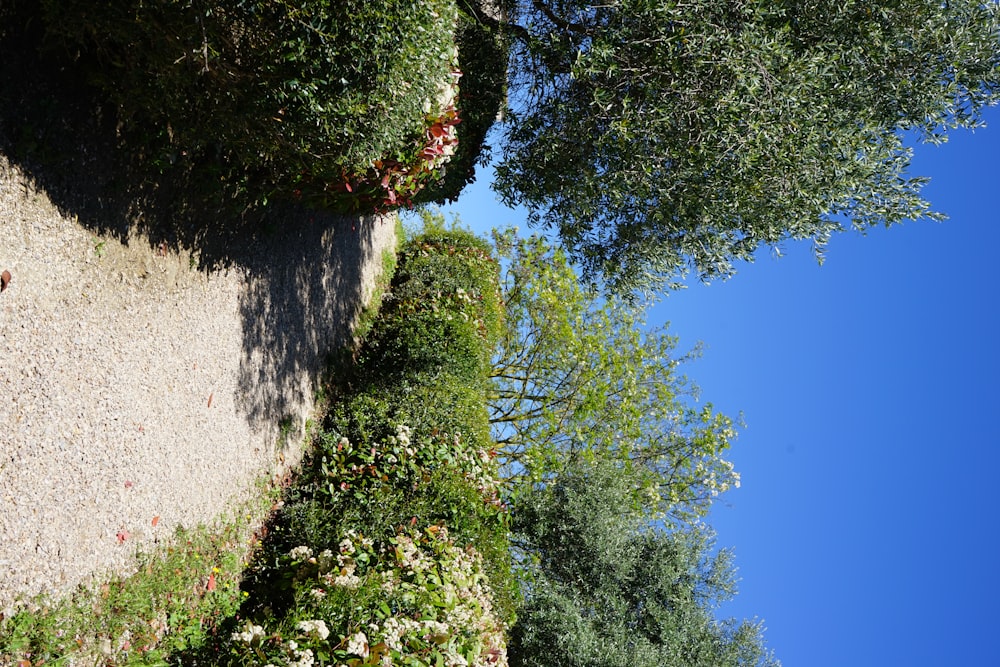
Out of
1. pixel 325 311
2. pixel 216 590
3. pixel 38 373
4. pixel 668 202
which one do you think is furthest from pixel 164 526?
pixel 668 202

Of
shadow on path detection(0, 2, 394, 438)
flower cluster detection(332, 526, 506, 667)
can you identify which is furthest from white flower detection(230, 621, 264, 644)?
shadow on path detection(0, 2, 394, 438)

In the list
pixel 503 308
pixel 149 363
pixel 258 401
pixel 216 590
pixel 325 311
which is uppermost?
pixel 503 308

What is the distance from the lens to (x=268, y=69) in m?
5.59

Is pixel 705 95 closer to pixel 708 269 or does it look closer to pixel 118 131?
pixel 708 269

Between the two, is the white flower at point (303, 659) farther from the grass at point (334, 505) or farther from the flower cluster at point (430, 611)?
the flower cluster at point (430, 611)

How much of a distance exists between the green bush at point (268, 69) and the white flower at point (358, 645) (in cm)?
437

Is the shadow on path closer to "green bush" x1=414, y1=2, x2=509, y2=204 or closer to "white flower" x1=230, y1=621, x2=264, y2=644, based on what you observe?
"green bush" x1=414, y1=2, x2=509, y2=204

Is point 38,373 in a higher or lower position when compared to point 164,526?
higher

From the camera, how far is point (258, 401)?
360 inches

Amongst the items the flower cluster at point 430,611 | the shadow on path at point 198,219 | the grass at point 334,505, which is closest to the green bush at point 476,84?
the shadow on path at point 198,219

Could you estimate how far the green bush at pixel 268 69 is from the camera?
538cm

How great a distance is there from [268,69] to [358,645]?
5059mm

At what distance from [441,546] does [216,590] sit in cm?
256

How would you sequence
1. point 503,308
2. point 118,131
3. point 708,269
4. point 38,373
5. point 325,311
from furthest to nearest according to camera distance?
point 503,308, point 325,311, point 708,269, point 118,131, point 38,373
